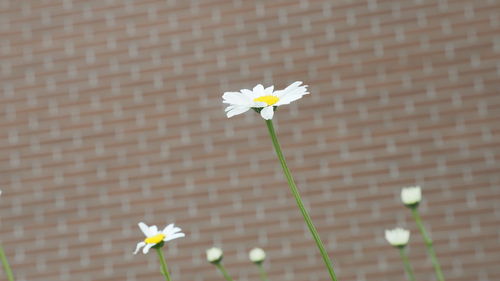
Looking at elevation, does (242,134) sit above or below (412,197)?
above

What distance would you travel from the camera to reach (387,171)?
12.1 feet

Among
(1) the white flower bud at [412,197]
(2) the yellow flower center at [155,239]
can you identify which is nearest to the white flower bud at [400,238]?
(1) the white flower bud at [412,197]

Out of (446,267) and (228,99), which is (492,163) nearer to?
(446,267)

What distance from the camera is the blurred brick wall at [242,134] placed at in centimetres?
366

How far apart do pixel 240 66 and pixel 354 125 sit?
65 cm

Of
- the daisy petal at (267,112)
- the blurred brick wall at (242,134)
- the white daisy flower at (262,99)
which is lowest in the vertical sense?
the daisy petal at (267,112)

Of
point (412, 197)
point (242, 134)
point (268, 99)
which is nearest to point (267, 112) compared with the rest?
point (268, 99)

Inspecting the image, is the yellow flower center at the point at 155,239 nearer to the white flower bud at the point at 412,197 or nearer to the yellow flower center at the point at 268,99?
the yellow flower center at the point at 268,99

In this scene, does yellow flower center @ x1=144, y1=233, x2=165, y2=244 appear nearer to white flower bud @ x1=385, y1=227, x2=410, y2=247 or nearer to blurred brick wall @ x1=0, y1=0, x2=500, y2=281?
white flower bud @ x1=385, y1=227, x2=410, y2=247

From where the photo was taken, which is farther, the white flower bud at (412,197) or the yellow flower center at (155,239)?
the white flower bud at (412,197)

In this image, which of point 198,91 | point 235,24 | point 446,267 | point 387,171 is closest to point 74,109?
point 198,91

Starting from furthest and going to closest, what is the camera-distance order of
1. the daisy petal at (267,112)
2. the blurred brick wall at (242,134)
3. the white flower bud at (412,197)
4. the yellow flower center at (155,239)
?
the blurred brick wall at (242,134) → the white flower bud at (412,197) → the yellow flower center at (155,239) → the daisy petal at (267,112)

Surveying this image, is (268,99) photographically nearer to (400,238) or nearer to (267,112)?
(267,112)

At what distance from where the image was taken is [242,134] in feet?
12.6
